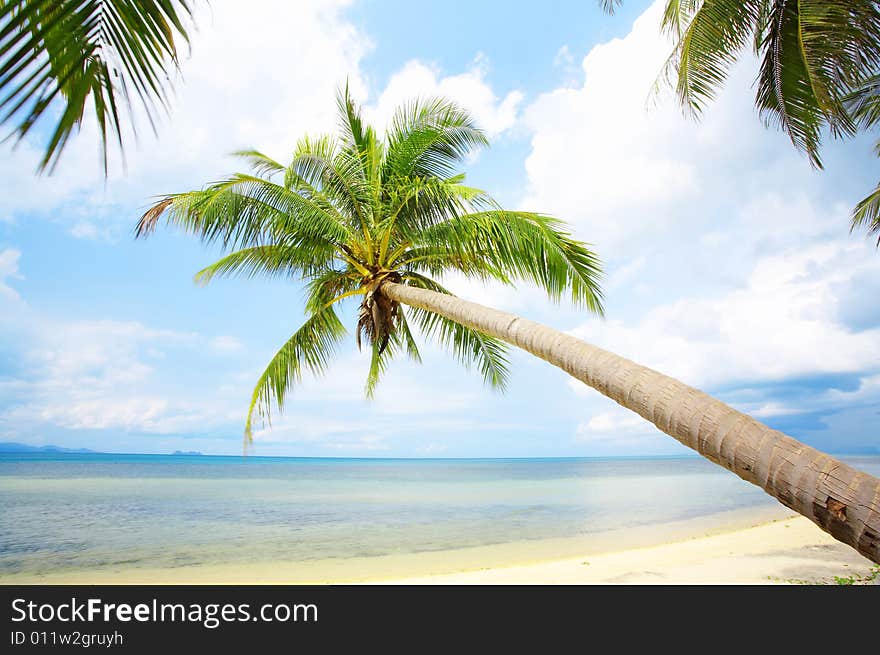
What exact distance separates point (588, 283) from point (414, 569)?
292 inches

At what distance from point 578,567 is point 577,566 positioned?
0.40 ft

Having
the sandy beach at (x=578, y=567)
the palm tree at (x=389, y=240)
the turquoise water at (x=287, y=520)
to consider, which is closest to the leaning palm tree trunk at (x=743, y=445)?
the palm tree at (x=389, y=240)

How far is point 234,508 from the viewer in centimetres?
2153

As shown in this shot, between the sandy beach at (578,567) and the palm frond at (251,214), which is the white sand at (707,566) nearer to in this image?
the sandy beach at (578,567)

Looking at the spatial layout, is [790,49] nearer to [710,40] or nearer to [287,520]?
[710,40]

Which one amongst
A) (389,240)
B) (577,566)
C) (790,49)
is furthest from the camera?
(577,566)

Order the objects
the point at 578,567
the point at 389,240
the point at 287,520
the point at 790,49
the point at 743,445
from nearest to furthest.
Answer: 1. the point at 743,445
2. the point at 790,49
3. the point at 389,240
4. the point at 578,567
5. the point at 287,520

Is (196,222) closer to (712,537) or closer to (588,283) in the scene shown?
(588,283)

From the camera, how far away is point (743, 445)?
97.7 inches

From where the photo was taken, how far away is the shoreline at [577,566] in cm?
852

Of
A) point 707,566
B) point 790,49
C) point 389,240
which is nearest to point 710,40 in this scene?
point 790,49

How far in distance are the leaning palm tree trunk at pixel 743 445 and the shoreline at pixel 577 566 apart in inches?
248

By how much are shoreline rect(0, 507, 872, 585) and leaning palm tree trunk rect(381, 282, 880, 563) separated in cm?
629
